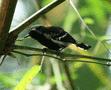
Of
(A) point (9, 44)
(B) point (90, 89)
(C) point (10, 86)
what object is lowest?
(B) point (90, 89)

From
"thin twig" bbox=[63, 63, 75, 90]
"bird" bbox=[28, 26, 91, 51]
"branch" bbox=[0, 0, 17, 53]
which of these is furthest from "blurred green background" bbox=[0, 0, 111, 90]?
"branch" bbox=[0, 0, 17, 53]

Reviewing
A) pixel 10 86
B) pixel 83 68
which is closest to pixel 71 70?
pixel 83 68

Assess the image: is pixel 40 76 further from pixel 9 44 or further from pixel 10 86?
pixel 9 44

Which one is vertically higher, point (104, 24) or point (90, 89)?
point (104, 24)

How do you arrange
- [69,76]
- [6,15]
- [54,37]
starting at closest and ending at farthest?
[6,15] < [54,37] < [69,76]

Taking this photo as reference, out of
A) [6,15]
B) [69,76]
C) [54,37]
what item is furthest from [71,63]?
[6,15]

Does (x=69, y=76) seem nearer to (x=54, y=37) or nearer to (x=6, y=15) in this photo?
(x=54, y=37)
